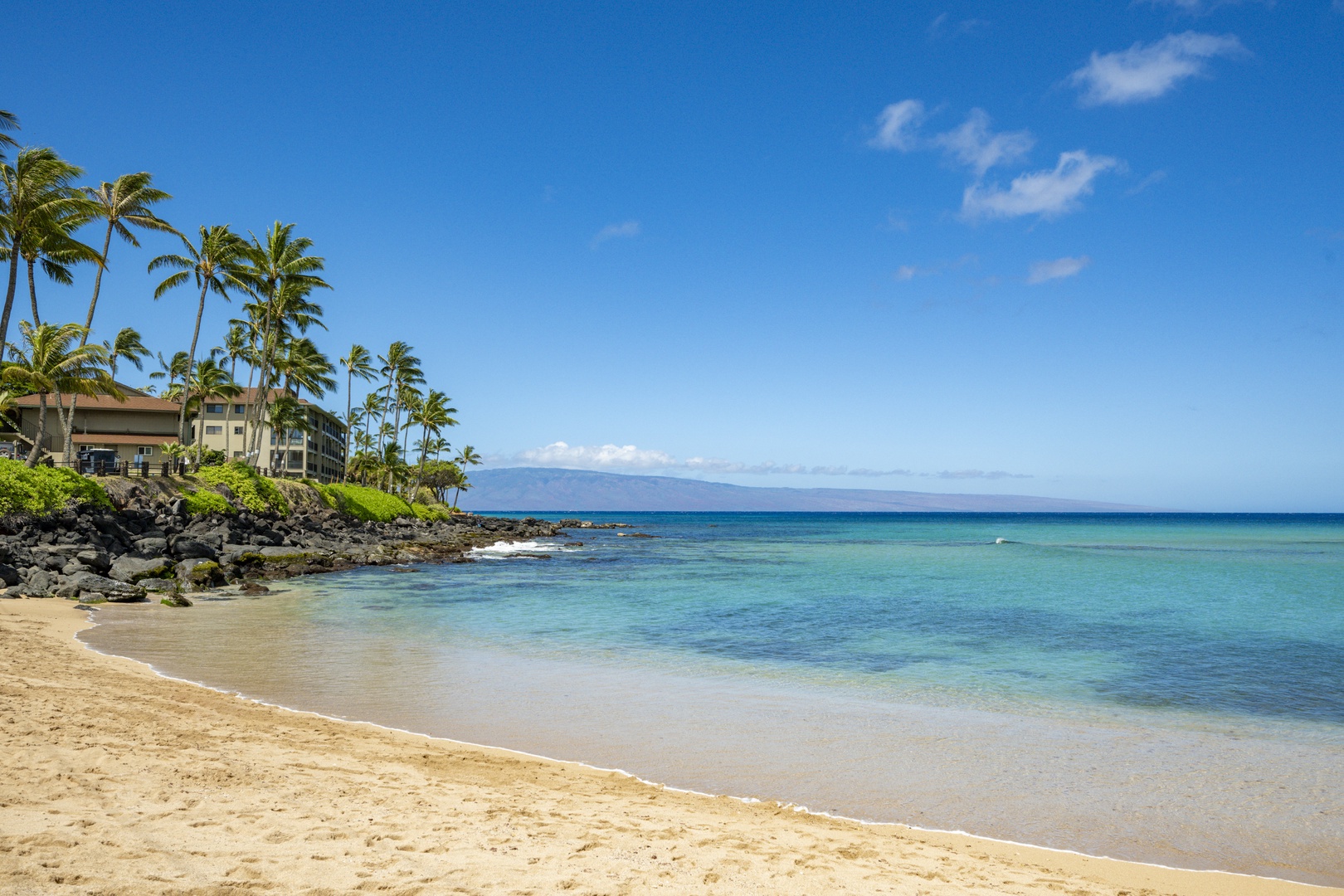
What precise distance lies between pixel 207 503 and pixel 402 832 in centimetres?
3556

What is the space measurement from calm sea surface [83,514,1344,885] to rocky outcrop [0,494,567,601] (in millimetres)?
2317

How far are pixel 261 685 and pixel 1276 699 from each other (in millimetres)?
14208

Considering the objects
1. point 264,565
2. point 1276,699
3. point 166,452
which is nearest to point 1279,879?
point 1276,699

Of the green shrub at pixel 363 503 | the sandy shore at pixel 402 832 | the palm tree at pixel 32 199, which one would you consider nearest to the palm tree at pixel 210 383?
the green shrub at pixel 363 503

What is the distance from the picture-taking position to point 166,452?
39.5 meters

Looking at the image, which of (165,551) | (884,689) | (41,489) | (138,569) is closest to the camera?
(884,689)

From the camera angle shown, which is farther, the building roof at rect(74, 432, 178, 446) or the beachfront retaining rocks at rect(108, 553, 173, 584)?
the building roof at rect(74, 432, 178, 446)

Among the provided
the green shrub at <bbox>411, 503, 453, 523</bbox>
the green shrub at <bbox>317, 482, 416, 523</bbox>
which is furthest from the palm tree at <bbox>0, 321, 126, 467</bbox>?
the green shrub at <bbox>411, 503, 453, 523</bbox>

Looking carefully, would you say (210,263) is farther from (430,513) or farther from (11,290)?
(430,513)

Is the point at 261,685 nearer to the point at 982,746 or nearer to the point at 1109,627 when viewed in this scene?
the point at 982,746

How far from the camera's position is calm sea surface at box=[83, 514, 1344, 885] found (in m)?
6.79

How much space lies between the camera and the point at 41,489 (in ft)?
80.7

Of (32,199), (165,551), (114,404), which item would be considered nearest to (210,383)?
(114,404)

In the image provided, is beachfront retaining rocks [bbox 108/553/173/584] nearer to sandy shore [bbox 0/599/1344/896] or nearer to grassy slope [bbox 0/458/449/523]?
grassy slope [bbox 0/458/449/523]
